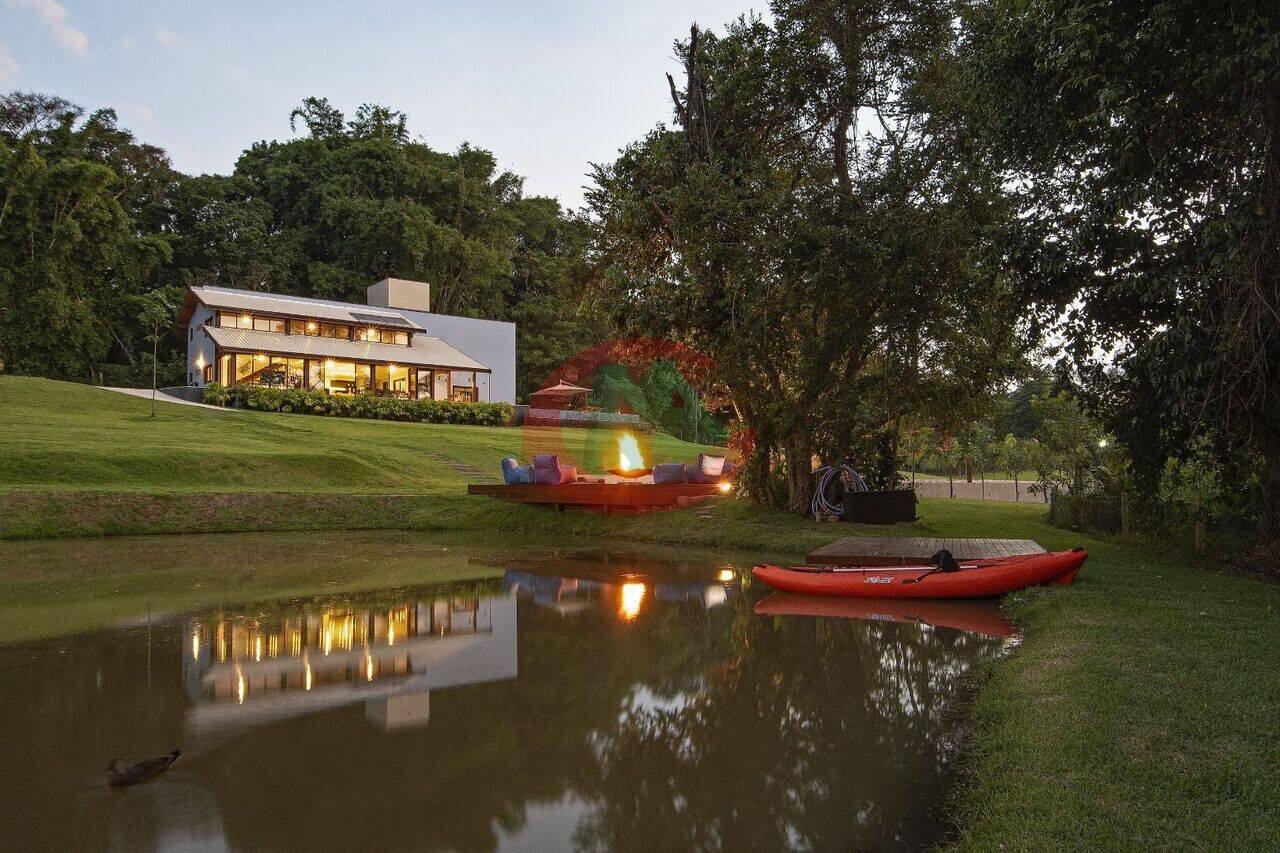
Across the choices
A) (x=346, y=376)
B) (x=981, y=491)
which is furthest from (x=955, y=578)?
(x=346, y=376)

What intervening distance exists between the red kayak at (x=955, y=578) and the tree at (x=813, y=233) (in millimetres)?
4921

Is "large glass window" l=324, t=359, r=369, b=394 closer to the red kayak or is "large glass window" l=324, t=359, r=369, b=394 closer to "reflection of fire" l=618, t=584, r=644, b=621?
"reflection of fire" l=618, t=584, r=644, b=621

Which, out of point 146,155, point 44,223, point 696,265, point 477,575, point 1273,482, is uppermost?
point 146,155

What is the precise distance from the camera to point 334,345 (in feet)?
132

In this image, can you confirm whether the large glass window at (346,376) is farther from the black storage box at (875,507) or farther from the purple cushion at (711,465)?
the black storage box at (875,507)

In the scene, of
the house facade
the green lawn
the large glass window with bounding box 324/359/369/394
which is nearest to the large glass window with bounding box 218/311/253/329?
the house facade

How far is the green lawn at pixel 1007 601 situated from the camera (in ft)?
11.9

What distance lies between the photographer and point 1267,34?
7.32 metres

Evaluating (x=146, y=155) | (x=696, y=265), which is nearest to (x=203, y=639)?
(x=696, y=265)

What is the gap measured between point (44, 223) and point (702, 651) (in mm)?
47308

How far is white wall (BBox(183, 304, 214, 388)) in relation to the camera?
38.1m

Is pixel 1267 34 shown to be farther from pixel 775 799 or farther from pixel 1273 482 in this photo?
pixel 775 799

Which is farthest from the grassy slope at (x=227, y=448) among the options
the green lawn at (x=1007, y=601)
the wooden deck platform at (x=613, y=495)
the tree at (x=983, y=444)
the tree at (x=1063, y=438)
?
the tree at (x=983, y=444)

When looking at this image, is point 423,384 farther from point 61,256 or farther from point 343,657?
point 343,657
